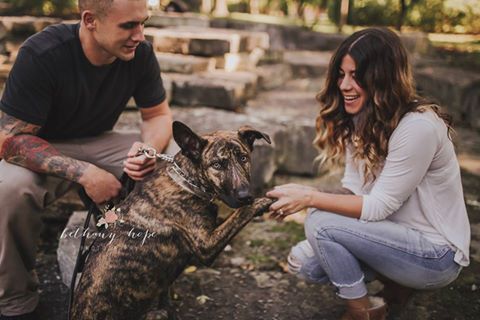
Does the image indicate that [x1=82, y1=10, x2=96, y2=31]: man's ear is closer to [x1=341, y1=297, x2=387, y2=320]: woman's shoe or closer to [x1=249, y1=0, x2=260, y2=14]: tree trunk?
[x1=341, y1=297, x2=387, y2=320]: woman's shoe

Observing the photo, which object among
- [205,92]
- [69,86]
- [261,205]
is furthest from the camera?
[205,92]

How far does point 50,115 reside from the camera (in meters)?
3.22

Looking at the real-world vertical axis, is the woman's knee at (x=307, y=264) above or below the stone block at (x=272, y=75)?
below

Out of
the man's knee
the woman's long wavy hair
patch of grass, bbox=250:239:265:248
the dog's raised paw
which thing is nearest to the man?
the man's knee

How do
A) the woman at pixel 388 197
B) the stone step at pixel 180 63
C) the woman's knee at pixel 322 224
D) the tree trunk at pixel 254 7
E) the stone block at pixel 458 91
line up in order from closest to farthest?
the woman at pixel 388 197 < the woman's knee at pixel 322 224 < the stone step at pixel 180 63 < the stone block at pixel 458 91 < the tree trunk at pixel 254 7

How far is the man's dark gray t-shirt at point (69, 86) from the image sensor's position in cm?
297

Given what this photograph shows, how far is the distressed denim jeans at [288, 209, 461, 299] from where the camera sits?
2771 mm

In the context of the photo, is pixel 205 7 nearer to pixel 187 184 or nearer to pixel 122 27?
pixel 122 27

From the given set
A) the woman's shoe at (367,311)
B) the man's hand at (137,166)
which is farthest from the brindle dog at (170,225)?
the woman's shoe at (367,311)

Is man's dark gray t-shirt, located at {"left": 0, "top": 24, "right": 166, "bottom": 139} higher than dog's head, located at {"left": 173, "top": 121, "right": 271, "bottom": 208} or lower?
higher

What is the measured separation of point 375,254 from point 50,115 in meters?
2.07

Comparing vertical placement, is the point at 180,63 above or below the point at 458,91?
above

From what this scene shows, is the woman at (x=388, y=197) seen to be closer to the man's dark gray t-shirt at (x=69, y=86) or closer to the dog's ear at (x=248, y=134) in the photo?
the dog's ear at (x=248, y=134)

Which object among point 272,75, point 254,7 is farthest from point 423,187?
point 254,7
